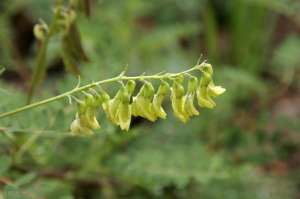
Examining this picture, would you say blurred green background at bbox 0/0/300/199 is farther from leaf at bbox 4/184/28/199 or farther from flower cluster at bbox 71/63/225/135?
flower cluster at bbox 71/63/225/135

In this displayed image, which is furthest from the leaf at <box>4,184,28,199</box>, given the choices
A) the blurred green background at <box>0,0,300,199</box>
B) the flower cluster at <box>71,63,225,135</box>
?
the flower cluster at <box>71,63,225,135</box>

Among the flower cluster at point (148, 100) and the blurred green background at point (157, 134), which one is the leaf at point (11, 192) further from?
the flower cluster at point (148, 100)

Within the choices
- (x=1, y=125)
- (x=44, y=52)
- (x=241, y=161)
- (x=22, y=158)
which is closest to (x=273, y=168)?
(x=241, y=161)

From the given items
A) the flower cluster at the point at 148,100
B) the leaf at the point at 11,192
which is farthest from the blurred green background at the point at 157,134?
the flower cluster at the point at 148,100

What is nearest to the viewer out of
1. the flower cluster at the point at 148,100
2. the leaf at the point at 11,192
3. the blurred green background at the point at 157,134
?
the flower cluster at the point at 148,100

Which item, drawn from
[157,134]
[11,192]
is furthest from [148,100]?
[157,134]

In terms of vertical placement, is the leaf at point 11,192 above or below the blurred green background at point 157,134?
below

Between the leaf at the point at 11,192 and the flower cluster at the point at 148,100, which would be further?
the leaf at the point at 11,192
